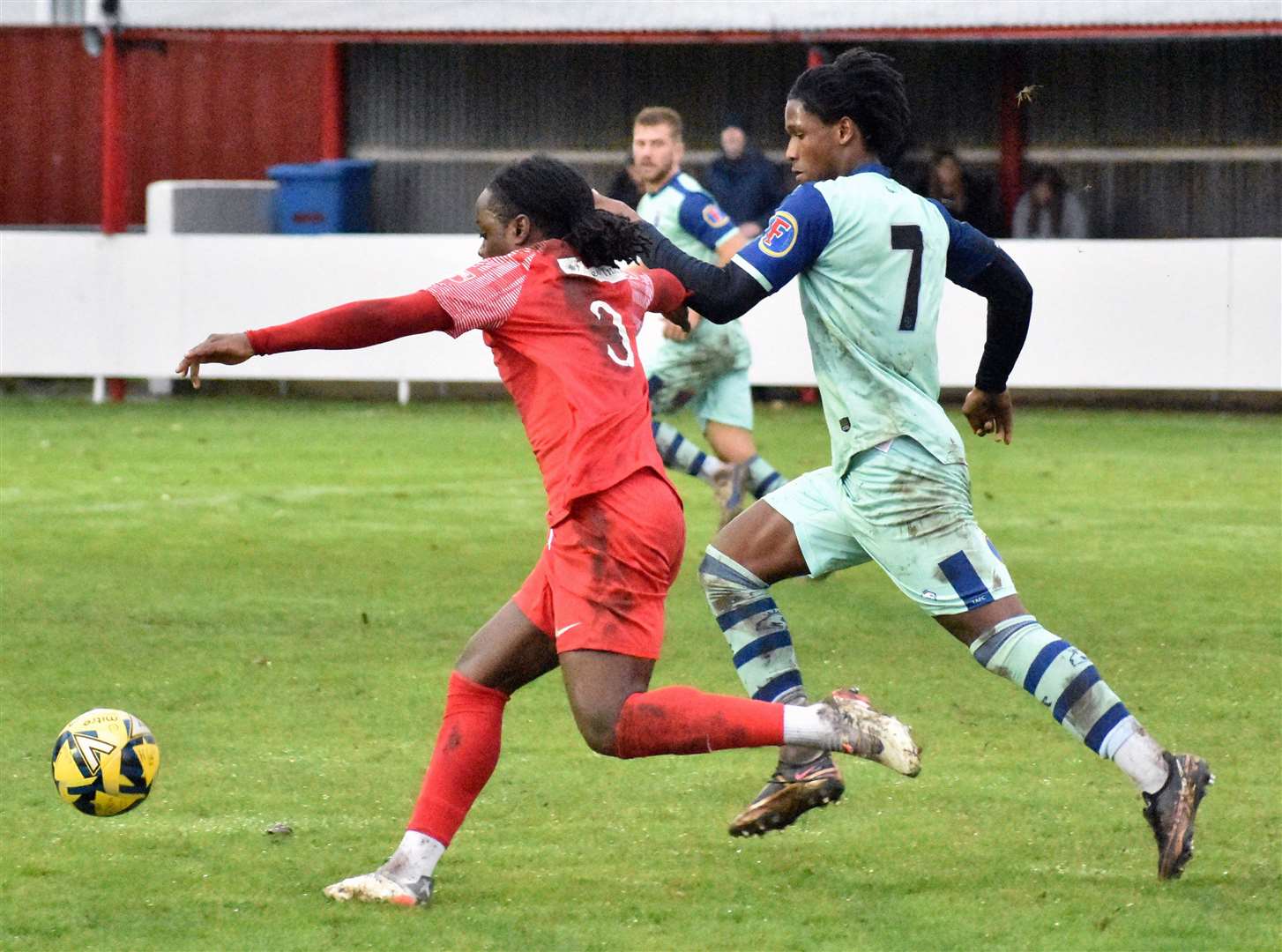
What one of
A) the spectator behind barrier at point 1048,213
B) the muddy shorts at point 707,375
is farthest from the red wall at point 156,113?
the muddy shorts at point 707,375

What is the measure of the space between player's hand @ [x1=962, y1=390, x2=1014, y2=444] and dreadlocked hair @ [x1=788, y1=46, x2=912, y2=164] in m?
0.94

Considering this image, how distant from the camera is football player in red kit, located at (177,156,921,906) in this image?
489cm

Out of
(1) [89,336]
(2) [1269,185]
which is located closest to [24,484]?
(1) [89,336]

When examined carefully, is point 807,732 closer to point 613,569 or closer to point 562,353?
point 613,569

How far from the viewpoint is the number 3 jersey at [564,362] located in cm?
489

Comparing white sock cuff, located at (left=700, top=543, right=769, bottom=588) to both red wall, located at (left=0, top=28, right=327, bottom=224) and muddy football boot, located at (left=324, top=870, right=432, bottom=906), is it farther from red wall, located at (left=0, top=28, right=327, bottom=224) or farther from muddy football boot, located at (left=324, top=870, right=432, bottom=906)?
red wall, located at (left=0, top=28, right=327, bottom=224)

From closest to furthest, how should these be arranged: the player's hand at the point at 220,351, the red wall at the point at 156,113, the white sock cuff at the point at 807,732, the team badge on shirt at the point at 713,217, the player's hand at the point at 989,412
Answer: the player's hand at the point at 220,351 < the white sock cuff at the point at 807,732 < the player's hand at the point at 989,412 < the team badge on shirt at the point at 713,217 < the red wall at the point at 156,113

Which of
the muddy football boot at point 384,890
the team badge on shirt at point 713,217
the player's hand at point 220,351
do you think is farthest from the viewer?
the team badge on shirt at point 713,217

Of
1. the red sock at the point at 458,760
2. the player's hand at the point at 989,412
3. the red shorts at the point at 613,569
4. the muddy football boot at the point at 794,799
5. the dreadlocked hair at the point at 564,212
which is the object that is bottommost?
the muddy football boot at the point at 794,799

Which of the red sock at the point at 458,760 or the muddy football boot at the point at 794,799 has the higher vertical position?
the red sock at the point at 458,760

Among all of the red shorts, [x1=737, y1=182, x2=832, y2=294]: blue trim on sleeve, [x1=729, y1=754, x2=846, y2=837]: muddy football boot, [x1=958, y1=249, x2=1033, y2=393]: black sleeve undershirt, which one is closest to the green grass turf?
[x1=729, y1=754, x2=846, y2=837]: muddy football boot

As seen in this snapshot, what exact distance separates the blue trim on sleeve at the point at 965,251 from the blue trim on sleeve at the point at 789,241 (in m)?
0.48

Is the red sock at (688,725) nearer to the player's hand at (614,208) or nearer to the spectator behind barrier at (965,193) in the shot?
the player's hand at (614,208)

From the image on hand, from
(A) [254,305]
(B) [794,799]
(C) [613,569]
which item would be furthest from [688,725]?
(A) [254,305]
